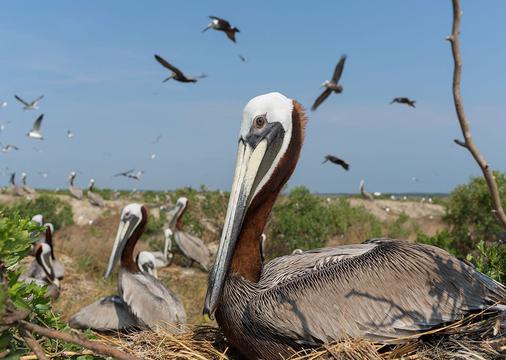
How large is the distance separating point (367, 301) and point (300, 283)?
0.33 meters

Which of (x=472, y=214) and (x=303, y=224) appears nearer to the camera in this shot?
(x=472, y=214)

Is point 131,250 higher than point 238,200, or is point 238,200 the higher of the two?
point 238,200

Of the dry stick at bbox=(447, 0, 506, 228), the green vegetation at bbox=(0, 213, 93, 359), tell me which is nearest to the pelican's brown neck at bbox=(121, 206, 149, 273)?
the green vegetation at bbox=(0, 213, 93, 359)

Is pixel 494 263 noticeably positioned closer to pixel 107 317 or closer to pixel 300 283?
pixel 300 283

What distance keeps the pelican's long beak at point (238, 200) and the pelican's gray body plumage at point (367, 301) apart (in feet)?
0.51

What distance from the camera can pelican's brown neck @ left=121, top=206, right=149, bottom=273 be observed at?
6.91 metres

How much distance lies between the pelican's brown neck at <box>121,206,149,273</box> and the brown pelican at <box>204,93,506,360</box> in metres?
4.01

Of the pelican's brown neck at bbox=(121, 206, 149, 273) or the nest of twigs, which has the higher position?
the nest of twigs

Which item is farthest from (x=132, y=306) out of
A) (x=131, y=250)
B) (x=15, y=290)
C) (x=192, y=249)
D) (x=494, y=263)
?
(x=192, y=249)

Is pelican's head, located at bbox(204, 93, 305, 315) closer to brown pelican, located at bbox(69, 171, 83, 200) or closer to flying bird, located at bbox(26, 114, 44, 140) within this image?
flying bird, located at bbox(26, 114, 44, 140)

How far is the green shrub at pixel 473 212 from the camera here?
11602 millimetres

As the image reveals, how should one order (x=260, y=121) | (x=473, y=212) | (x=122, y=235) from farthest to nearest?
1. (x=473, y=212)
2. (x=122, y=235)
3. (x=260, y=121)

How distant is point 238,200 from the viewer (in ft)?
9.89

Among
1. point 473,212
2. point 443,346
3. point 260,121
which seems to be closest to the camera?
point 443,346
